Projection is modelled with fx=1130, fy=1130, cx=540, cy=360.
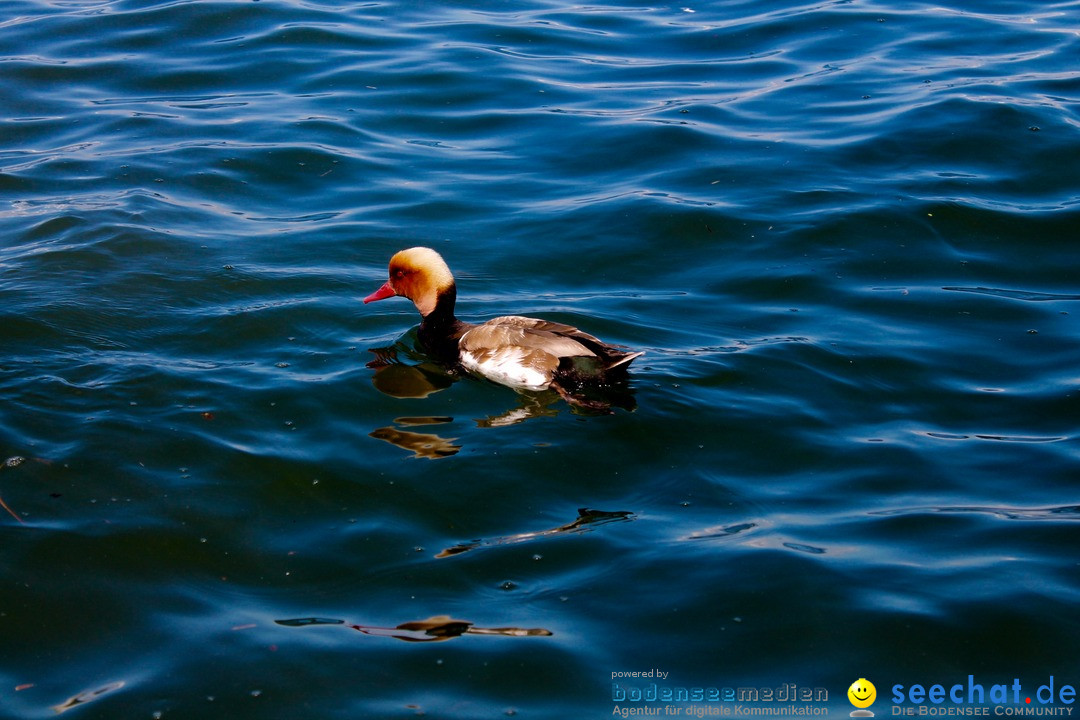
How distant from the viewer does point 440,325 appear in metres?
8.29

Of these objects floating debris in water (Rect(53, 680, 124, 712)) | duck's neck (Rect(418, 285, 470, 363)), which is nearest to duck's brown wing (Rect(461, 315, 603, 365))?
duck's neck (Rect(418, 285, 470, 363))

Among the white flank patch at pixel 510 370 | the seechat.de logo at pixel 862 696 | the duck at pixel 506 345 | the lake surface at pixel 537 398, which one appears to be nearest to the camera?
the seechat.de logo at pixel 862 696

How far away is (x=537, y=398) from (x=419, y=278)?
1.56 m

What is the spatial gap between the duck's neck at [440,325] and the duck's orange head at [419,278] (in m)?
0.03

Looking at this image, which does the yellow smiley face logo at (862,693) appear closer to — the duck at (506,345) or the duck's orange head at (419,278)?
the duck at (506,345)

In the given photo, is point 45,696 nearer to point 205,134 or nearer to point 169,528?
point 169,528

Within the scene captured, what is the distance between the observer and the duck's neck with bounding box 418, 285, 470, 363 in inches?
322

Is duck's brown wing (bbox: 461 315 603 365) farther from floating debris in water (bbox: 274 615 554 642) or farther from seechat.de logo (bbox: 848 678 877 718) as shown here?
seechat.de logo (bbox: 848 678 877 718)

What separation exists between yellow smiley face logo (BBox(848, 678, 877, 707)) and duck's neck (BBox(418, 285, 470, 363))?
4.06 m

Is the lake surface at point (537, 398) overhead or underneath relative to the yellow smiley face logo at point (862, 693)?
overhead

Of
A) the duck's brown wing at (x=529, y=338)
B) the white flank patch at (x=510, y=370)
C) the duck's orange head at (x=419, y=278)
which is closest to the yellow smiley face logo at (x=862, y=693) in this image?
the duck's brown wing at (x=529, y=338)

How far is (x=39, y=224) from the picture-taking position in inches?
380

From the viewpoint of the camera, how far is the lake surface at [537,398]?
5180 millimetres

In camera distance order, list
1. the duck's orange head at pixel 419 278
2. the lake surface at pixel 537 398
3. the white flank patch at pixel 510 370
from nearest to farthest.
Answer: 1. the lake surface at pixel 537 398
2. the white flank patch at pixel 510 370
3. the duck's orange head at pixel 419 278
